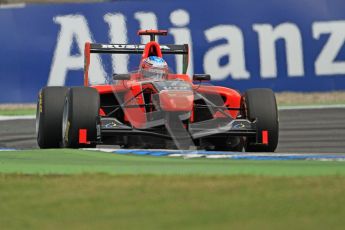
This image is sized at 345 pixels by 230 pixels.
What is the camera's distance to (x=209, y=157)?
402 inches

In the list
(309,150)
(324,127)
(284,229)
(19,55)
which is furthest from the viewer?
(19,55)

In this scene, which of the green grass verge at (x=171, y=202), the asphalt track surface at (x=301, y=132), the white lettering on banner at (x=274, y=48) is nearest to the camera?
the green grass verge at (x=171, y=202)

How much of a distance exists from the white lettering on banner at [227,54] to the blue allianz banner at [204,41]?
0.02 metres

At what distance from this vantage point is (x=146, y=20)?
20875 millimetres

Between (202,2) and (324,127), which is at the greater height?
(202,2)

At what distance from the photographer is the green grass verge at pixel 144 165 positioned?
28.6 feet

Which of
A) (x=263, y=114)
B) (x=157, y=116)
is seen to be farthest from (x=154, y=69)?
(x=263, y=114)

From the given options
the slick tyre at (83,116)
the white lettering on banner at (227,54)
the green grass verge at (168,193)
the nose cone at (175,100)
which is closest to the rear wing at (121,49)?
the nose cone at (175,100)

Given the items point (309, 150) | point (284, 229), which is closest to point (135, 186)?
point (284, 229)

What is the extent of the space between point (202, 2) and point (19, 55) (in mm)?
3687

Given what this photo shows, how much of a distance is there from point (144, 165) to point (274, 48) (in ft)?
38.1

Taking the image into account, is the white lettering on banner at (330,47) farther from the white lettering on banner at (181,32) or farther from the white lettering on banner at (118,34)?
the white lettering on banner at (118,34)

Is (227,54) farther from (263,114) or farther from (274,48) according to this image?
(263,114)

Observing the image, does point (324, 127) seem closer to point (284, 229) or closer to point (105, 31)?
point (105, 31)
